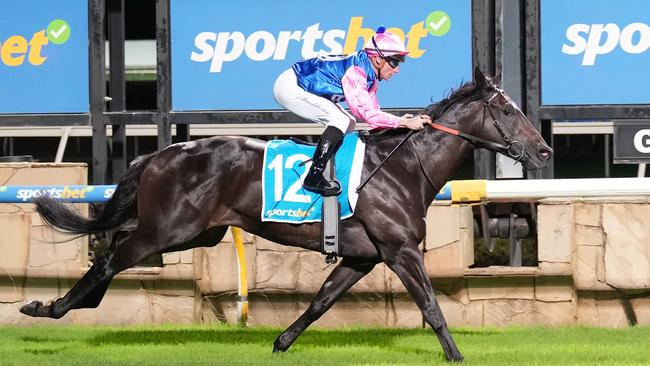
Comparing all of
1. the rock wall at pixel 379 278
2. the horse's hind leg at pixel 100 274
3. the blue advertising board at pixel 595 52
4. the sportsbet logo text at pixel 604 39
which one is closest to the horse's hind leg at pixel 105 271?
the horse's hind leg at pixel 100 274

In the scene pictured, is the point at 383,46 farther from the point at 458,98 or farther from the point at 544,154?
the point at 544,154

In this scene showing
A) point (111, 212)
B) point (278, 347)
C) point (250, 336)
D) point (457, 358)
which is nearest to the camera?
point (457, 358)

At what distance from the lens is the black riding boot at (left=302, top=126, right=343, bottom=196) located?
6.97m

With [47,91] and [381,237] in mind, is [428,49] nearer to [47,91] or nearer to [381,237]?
[381,237]

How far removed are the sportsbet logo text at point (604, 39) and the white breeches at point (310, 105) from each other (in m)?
2.20

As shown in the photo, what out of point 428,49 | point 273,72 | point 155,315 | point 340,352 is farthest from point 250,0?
point 340,352

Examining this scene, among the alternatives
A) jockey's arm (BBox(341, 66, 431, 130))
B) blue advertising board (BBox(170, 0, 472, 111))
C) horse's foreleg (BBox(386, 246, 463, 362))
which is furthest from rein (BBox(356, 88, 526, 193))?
blue advertising board (BBox(170, 0, 472, 111))

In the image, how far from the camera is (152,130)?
11812 millimetres

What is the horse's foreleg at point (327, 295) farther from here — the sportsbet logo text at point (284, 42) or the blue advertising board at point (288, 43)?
the sportsbet logo text at point (284, 42)

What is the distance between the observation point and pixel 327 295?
23.2ft

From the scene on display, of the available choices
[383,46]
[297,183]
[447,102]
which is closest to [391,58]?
[383,46]

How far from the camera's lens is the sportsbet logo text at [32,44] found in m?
9.17

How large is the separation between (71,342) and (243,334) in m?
1.11

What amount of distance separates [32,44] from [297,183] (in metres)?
3.16
